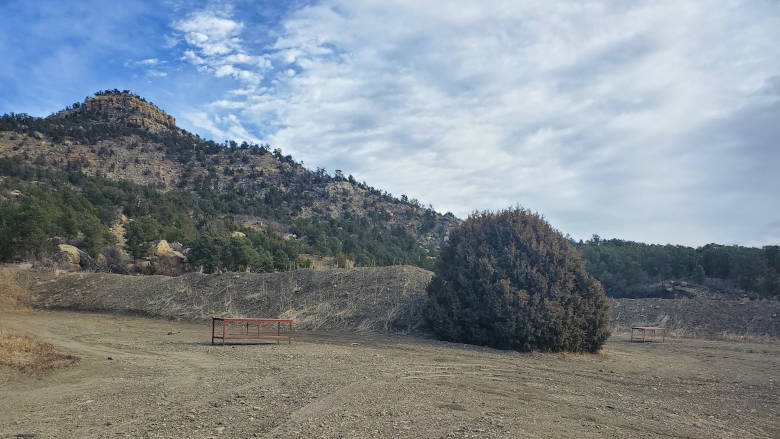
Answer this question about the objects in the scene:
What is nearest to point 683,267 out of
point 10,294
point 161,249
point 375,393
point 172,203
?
point 375,393

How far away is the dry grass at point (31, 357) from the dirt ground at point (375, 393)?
1.18 ft

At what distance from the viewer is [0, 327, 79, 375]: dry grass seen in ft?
34.0

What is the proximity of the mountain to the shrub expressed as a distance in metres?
19.4

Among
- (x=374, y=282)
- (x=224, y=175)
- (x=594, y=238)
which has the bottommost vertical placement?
(x=374, y=282)

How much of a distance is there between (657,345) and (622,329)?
20.2 ft

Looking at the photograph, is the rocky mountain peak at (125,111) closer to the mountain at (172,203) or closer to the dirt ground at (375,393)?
the mountain at (172,203)

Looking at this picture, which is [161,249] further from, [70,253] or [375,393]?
[375,393]

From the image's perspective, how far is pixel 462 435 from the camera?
6.50 meters

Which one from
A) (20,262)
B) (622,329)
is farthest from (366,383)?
(20,262)

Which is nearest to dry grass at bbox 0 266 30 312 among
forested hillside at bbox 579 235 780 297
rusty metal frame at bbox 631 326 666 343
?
rusty metal frame at bbox 631 326 666 343

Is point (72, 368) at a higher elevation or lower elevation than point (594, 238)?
lower

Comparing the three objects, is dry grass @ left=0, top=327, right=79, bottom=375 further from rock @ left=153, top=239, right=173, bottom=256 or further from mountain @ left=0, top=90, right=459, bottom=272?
rock @ left=153, top=239, right=173, bottom=256

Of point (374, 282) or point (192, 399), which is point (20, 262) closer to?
point (374, 282)

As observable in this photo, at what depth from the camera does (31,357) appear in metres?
11.3
